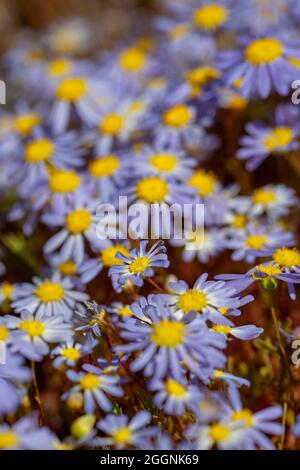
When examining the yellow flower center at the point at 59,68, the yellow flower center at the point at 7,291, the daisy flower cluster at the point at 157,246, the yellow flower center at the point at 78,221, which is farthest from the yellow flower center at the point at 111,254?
the yellow flower center at the point at 59,68

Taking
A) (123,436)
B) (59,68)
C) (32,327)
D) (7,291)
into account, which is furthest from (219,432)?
(59,68)

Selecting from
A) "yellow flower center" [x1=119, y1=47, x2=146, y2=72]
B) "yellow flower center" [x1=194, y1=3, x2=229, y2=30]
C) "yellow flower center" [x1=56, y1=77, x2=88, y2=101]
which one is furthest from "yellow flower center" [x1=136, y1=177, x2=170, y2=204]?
"yellow flower center" [x1=119, y1=47, x2=146, y2=72]

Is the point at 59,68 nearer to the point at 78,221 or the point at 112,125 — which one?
the point at 112,125

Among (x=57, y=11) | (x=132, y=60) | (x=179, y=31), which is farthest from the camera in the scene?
(x=57, y=11)

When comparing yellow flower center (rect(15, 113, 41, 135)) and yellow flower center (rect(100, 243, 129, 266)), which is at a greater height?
yellow flower center (rect(15, 113, 41, 135))

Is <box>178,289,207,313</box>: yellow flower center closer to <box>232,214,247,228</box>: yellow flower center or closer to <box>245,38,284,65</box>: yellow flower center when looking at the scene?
<box>232,214,247,228</box>: yellow flower center

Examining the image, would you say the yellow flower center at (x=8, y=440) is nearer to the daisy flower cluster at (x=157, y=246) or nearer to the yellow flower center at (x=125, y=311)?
the daisy flower cluster at (x=157, y=246)

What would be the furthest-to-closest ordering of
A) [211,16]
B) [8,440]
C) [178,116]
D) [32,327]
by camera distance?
[211,16], [178,116], [32,327], [8,440]
